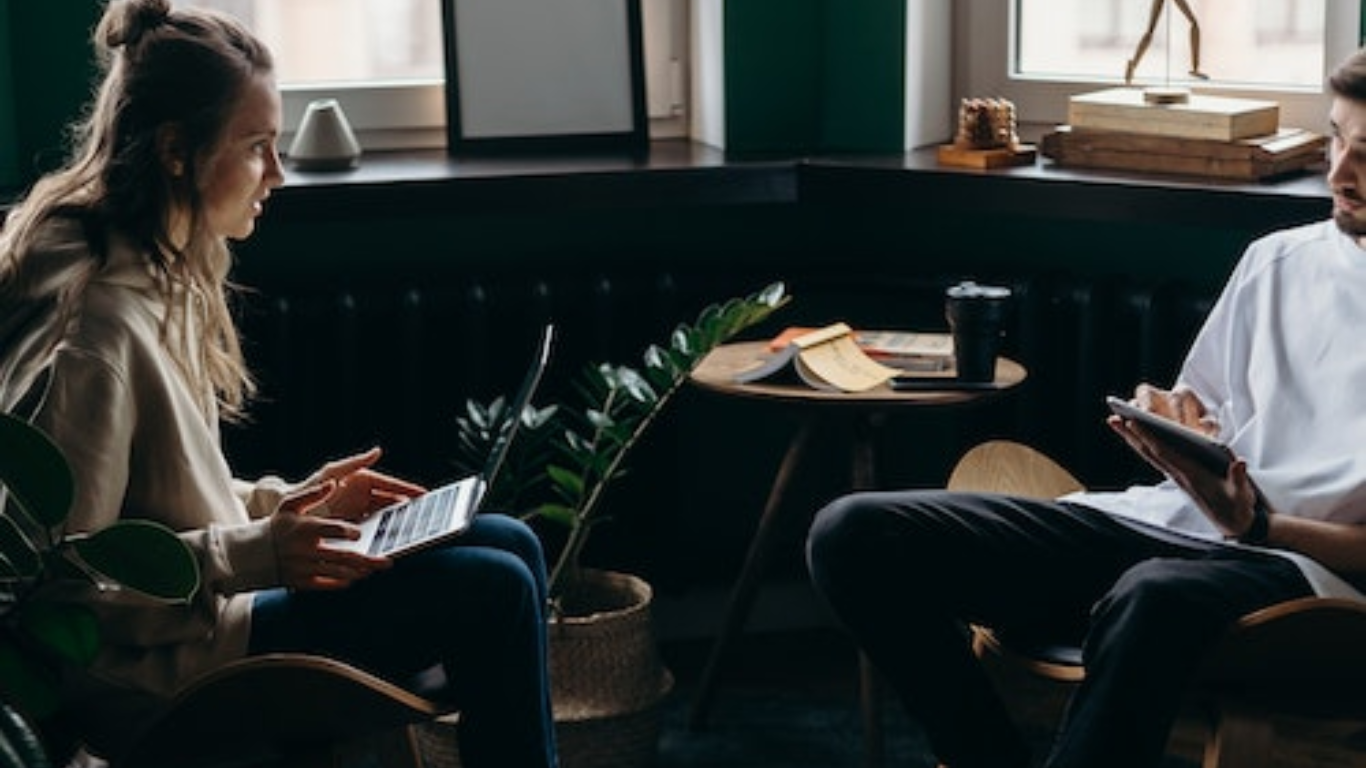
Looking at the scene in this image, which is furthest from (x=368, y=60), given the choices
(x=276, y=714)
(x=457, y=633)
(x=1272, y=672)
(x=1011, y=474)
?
(x=1272, y=672)

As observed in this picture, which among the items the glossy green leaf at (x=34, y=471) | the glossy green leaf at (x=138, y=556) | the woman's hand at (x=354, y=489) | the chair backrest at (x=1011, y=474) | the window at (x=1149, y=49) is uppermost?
the window at (x=1149, y=49)

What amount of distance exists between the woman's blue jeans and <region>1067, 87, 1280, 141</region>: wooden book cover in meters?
1.30

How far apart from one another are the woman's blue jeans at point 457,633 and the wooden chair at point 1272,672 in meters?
0.61

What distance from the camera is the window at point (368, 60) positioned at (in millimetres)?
3660

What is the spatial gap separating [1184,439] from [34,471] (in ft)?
4.15

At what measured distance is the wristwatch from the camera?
2.60m

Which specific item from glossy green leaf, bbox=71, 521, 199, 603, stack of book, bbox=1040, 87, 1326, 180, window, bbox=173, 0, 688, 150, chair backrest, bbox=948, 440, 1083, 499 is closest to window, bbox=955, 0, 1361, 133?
stack of book, bbox=1040, 87, 1326, 180

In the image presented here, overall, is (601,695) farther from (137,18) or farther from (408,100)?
(137,18)

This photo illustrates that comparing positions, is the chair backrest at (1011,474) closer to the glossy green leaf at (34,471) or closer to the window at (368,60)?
the window at (368,60)

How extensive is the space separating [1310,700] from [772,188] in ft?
4.54

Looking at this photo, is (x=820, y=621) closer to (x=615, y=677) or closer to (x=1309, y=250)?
(x=615, y=677)

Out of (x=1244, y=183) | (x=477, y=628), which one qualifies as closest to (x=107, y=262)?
(x=477, y=628)

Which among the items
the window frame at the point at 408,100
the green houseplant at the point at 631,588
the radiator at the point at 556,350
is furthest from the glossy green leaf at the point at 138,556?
the window frame at the point at 408,100

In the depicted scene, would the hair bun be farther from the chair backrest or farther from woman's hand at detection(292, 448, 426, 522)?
the chair backrest
